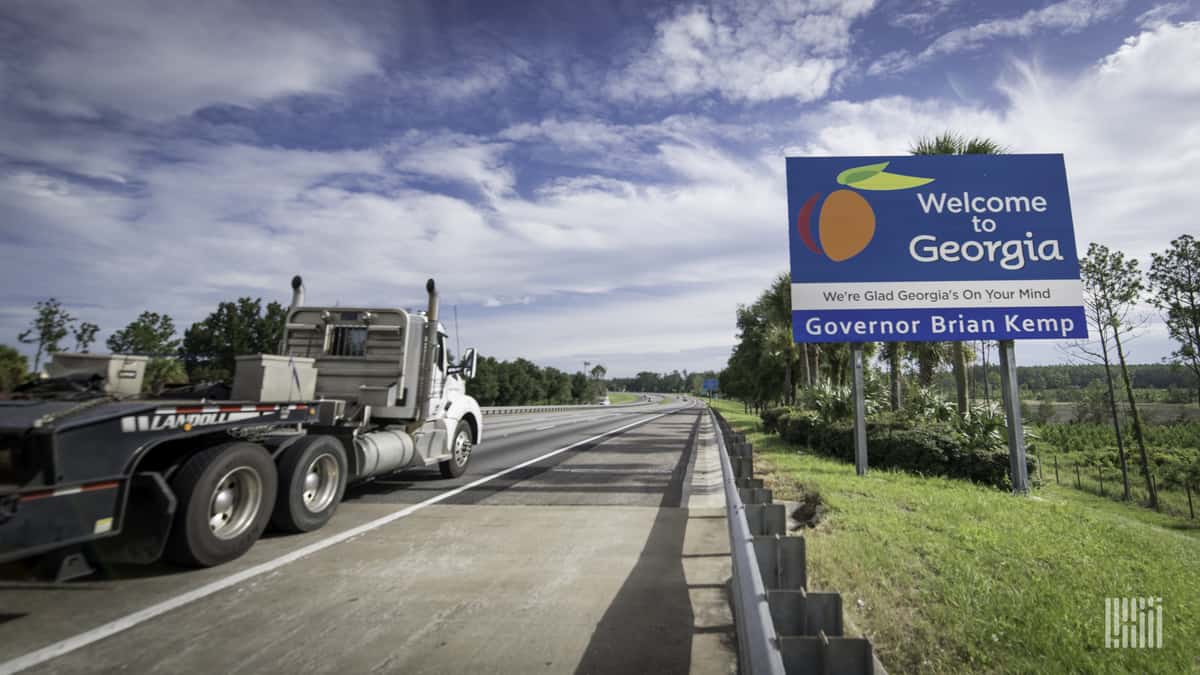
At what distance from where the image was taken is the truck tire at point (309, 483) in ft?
19.6

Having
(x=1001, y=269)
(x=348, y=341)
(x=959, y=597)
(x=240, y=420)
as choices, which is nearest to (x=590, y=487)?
(x=348, y=341)

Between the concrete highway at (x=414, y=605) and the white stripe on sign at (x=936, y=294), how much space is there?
5657mm

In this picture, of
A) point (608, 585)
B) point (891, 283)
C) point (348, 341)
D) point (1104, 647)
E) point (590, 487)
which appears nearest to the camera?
point (1104, 647)

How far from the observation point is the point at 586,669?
323cm

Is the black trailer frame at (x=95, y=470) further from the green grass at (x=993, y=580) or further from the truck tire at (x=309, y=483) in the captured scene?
the green grass at (x=993, y=580)

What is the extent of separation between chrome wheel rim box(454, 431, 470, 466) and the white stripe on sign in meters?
6.76

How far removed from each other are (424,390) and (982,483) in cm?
984

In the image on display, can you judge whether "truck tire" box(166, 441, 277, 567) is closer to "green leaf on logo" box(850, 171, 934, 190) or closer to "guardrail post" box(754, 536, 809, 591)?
"guardrail post" box(754, 536, 809, 591)

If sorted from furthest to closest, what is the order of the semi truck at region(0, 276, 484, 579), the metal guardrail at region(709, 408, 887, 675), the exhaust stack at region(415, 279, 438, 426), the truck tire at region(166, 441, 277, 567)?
the exhaust stack at region(415, 279, 438, 426) < the truck tire at region(166, 441, 277, 567) < the semi truck at region(0, 276, 484, 579) < the metal guardrail at region(709, 408, 887, 675)

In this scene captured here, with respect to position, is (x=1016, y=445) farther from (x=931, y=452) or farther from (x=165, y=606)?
(x=165, y=606)

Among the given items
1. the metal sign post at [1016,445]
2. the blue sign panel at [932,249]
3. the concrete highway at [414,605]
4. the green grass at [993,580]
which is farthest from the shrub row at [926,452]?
the concrete highway at [414,605]

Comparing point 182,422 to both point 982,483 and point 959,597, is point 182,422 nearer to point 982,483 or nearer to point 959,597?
point 959,597

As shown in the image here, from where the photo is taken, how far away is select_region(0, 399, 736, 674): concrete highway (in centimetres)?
335

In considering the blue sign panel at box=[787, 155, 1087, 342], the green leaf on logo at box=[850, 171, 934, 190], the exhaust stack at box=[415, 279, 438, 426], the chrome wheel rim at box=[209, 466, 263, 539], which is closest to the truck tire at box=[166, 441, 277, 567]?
the chrome wheel rim at box=[209, 466, 263, 539]
